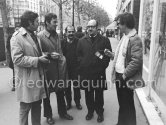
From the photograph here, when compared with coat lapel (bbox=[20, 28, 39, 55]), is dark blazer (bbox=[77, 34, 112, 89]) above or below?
below

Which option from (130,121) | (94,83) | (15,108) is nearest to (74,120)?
(94,83)

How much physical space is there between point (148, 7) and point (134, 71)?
380cm

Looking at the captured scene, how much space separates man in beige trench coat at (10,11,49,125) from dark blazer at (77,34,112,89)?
0.99 m

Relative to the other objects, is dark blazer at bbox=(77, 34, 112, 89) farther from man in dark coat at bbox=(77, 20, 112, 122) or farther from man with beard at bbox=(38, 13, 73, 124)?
man with beard at bbox=(38, 13, 73, 124)

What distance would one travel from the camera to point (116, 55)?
3225mm

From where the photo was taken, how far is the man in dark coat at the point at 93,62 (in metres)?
3.63

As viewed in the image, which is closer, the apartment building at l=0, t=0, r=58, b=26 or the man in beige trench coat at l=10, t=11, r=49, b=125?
the man in beige trench coat at l=10, t=11, r=49, b=125

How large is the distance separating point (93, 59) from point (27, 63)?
1.36 meters

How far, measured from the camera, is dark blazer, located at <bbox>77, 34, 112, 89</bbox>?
12.0 feet

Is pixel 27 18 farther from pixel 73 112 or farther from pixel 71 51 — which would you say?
pixel 73 112

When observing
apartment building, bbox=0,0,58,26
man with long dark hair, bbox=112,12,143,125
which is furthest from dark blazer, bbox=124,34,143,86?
apartment building, bbox=0,0,58,26

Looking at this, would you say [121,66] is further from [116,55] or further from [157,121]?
[157,121]

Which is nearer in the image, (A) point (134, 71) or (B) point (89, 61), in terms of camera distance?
(A) point (134, 71)

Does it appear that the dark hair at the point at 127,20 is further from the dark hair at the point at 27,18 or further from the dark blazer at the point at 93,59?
the dark hair at the point at 27,18
